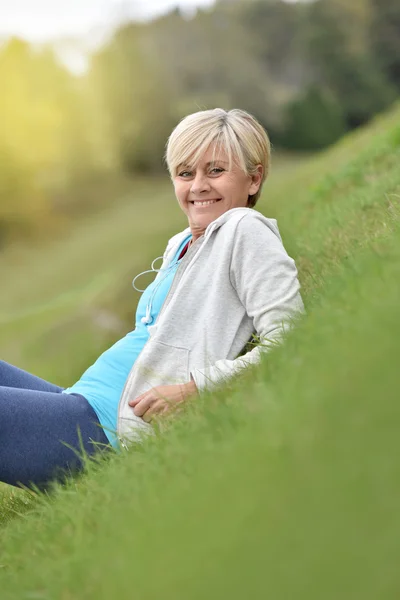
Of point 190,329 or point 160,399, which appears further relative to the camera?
point 190,329

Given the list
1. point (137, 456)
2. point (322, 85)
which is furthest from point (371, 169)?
point (322, 85)

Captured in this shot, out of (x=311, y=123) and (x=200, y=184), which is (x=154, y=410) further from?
(x=311, y=123)

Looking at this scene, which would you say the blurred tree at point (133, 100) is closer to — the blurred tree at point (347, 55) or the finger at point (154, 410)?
the blurred tree at point (347, 55)

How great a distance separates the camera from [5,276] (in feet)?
96.7

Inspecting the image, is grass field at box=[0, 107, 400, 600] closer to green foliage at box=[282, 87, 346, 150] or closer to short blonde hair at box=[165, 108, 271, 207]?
short blonde hair at box=[165, 108, 271, 207]

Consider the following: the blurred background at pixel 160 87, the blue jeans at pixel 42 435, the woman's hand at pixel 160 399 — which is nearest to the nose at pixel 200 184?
the woman's hand at pixel 160 399

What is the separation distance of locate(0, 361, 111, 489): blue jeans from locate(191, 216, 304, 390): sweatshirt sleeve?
53 cm

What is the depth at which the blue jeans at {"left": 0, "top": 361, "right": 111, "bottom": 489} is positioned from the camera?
306 centimetres

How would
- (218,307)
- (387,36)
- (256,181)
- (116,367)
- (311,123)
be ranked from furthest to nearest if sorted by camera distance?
(387,36), (311,123), (256,181), (116,367), (218,307)

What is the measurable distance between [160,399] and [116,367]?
403 mm

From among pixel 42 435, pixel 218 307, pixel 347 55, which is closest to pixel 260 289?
pixel 218 307

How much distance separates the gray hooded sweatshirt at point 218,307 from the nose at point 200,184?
0.26 metres

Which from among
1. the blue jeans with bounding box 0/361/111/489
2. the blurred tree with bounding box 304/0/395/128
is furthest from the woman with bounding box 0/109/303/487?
the blurred tree with bounding box 304/0/395/128

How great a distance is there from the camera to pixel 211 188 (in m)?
3.53
